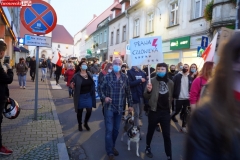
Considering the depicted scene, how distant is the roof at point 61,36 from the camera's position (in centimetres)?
9372

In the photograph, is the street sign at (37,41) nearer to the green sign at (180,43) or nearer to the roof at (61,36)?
the green sign at (180,43)

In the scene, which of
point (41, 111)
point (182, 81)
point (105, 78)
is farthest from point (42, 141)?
point (182, 81)

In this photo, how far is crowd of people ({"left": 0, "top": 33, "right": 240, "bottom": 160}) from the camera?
1067 millimetres

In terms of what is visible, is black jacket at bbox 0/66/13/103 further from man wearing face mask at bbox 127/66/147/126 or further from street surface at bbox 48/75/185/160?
man wearing face mask at bbox 127/66/147/126

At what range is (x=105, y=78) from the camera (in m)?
4.43

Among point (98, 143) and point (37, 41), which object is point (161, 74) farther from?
point (37, 41)

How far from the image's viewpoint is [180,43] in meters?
16.7

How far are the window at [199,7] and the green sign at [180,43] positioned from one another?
168 cm

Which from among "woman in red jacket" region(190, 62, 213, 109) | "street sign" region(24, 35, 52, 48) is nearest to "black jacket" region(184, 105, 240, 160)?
"woman in red jacket" region(190, 62, 213, 109)

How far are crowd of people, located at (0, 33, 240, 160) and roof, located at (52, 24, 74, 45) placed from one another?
85270mm

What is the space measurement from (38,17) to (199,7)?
40.4ft

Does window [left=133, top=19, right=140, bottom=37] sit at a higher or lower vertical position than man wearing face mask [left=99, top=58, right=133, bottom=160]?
higher

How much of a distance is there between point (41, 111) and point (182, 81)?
4606 millimetres

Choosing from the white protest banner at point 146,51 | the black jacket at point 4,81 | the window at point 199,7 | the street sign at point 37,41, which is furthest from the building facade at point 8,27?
the window at point 199,7
